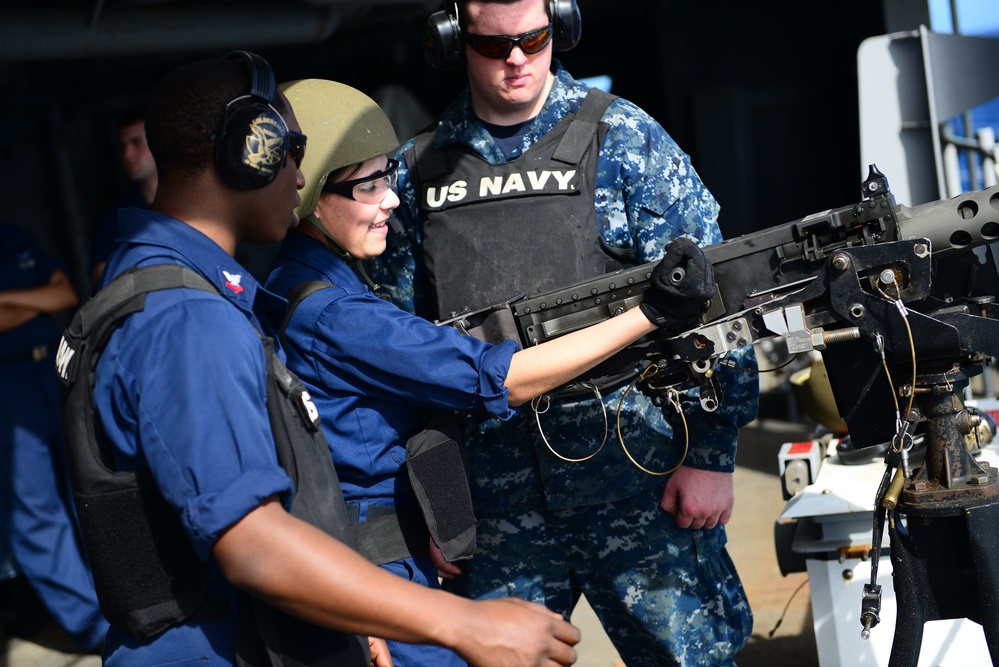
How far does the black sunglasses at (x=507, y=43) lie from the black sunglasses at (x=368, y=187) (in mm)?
487

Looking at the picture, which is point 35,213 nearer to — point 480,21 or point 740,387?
point 480,21

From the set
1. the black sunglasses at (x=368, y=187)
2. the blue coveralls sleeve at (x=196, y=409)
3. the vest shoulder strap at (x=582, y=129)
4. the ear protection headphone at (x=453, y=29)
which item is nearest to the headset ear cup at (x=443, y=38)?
the ear protection headphone at (x=453, y=29)

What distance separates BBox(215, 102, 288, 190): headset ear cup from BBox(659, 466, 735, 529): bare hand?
142cm

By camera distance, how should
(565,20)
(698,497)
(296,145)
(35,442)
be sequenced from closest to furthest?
(296,145) < (698,497) < (565,20) < (35,442)

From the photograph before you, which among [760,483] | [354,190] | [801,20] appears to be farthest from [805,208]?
[354,190]

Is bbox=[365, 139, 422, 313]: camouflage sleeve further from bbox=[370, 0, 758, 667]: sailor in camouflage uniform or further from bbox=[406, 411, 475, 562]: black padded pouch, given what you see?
bbox=[406, 411, 475, 562]: black padded pouch

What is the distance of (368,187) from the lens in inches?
96.1

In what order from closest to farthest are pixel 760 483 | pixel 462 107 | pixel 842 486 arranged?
1. pixel 462 107
2. pixel 842 486
3. pixel 760 483

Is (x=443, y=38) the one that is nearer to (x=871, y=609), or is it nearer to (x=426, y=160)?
(x=426, y=160)

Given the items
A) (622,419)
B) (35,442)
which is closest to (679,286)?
(622,419)

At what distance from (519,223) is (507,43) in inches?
18.2

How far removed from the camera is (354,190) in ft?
7.94

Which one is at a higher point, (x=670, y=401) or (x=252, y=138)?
(x=252, y=138)

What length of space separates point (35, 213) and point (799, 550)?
19.1 feet
